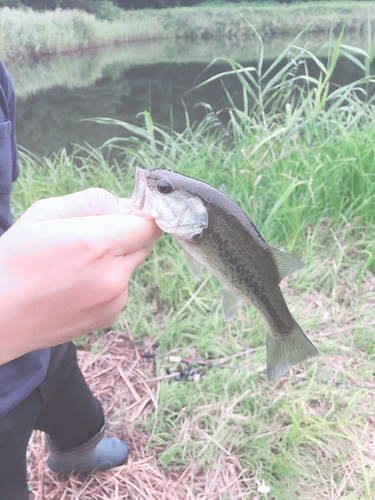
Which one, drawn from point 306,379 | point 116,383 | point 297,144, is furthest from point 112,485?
point 297,144

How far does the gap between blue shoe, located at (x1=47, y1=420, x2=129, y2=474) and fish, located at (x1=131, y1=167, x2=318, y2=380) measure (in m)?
0.81

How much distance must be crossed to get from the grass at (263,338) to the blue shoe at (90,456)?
0.46ft

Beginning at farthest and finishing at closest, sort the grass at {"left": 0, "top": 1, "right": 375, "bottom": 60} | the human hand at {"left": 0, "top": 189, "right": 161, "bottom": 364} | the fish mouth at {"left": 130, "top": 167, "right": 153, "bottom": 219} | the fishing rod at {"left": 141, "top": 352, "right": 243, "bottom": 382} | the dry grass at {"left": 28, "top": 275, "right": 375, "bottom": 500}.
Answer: the grass at {"left": 0, "top": 1, "right": 375, "bottom": 60}
the fishing rod at {"left": 141, "top": 352, "right": 243, "bottom": 382}
the dry grass at {"left": 28, "top": 275, "right": 375, "bottom": 500}
the fish mouth at {"left": 130, "top": 167, "right": 153, "bottom": 219}
the human hand at {"left": 0, "top": 189, "right": 161, "bottom": 364}

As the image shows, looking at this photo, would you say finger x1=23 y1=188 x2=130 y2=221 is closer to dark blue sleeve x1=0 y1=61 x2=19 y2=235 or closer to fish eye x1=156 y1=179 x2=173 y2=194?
fish eye x1=156 y1=179 x2=173 y2=194

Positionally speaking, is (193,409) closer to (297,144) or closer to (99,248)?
(99,248)

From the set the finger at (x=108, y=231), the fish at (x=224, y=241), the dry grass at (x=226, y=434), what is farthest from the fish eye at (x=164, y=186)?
the dry grass at (x=226, y=434)

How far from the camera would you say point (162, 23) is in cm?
993

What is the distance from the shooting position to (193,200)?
0.81 meters

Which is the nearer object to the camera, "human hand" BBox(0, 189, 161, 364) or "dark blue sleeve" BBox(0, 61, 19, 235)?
"human hand" BBox(0, 189, 161, 364)

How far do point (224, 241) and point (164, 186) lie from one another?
0.21 metres

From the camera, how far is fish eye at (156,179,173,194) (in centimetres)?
81

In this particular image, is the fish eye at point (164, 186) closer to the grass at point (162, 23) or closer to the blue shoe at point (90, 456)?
the blue shoe at point (90, 456)

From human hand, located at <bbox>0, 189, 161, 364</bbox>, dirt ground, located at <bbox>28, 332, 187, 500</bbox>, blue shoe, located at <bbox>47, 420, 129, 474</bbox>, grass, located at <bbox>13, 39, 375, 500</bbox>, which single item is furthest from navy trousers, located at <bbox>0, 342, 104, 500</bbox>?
human hand, located at <bbox>0, 189, 161, 364</bbox>

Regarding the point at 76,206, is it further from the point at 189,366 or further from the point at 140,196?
the point at 189,366
